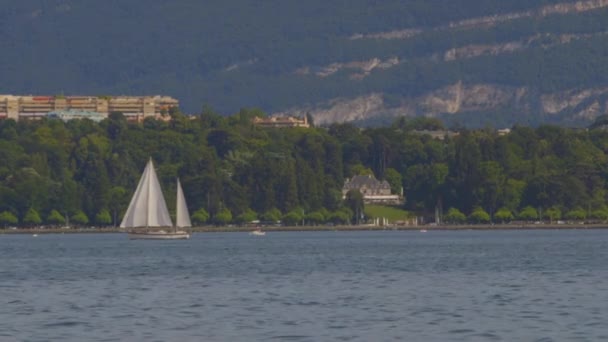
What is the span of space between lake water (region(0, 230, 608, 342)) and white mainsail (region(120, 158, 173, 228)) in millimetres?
56230

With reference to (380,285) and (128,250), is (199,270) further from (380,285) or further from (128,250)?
(128,250)

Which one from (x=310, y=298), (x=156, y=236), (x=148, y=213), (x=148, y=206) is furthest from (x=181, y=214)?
(x=310, y=298)

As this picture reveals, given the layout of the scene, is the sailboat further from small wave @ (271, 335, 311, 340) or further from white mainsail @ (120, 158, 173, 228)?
small wave @ (271, 335, 311, 340)

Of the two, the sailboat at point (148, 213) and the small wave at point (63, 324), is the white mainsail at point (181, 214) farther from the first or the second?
the small wave at point (63, 324)

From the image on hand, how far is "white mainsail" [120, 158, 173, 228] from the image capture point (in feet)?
554

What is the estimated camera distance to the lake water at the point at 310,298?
186ft

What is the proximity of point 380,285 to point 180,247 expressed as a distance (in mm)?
67782

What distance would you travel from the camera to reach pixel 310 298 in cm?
6894

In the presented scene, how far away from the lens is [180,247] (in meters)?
144

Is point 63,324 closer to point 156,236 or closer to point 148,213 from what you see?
point 156,236

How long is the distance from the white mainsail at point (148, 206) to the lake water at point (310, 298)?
2214 inches

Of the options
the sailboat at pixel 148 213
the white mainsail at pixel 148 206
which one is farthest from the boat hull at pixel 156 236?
the white mainsail at pixel 148 206

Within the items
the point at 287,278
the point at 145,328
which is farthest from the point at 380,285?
the point at 145,328

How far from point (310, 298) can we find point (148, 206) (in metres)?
101
